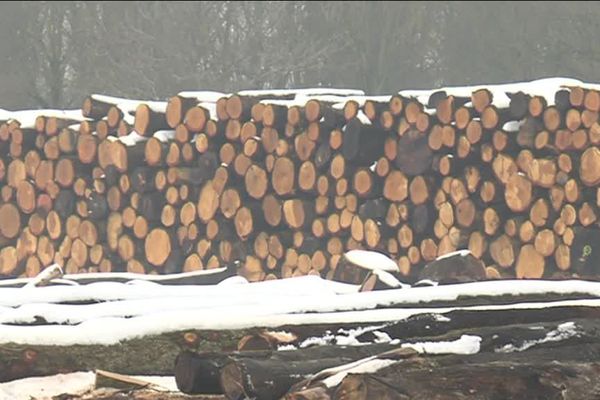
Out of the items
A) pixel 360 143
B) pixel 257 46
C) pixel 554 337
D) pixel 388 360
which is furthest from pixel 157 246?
pixel 257 46

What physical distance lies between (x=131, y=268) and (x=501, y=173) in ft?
9.84

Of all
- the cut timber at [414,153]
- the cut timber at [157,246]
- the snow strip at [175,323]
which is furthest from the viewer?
the cut timber at [157,246]

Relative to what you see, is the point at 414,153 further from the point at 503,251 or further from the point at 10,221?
the point at 10,221

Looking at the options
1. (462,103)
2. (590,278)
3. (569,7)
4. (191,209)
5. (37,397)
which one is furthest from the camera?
(569,7)

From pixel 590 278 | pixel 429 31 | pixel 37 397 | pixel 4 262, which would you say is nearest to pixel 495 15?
pixel 429 31

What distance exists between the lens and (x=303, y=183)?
9.85 metres

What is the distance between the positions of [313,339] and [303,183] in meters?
5.08

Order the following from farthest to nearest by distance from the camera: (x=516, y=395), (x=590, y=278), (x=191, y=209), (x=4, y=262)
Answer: (x=4, y=262) < (x=191, y=209) < (x=590, y=278) < (x=516, y=395)

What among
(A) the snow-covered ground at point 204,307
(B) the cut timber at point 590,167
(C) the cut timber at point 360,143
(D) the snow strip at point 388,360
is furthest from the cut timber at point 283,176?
(D) the snow strip at point 388,360

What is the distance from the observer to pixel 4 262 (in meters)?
11.5

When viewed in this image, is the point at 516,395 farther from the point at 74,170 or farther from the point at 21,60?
the point at 21,60

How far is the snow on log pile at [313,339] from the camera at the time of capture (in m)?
4.02

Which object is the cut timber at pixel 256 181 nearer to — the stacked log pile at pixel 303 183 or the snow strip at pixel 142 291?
the stacked log pile at pixel 303 183

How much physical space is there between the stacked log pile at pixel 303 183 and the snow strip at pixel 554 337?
4180mm
